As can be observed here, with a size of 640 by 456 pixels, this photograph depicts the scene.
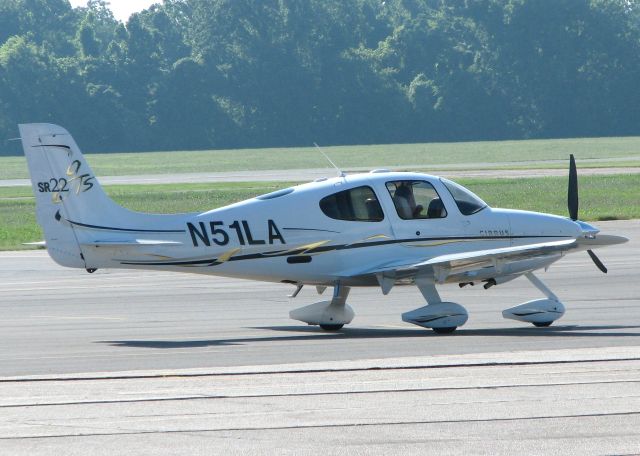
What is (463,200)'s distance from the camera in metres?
18.6

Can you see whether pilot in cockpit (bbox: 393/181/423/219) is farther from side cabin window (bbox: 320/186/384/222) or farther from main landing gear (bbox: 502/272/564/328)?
main landing gear (bbox: 502/272/564/328)

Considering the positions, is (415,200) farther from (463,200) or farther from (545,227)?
(545,227)

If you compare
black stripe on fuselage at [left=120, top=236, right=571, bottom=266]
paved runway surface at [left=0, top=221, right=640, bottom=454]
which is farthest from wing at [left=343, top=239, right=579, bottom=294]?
paved runway surface at [left=0, top=221, right=640, bottom=454]

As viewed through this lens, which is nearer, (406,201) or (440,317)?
(440,317)

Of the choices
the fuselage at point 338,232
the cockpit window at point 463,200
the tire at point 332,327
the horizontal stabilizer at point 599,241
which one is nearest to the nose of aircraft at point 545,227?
the fuselage at point 338,232

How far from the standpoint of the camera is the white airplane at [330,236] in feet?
55.6

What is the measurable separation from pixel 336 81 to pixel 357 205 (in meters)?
122

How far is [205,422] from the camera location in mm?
11008

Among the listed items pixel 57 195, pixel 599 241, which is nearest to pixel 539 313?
pixel 599 241

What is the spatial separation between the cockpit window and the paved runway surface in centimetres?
165

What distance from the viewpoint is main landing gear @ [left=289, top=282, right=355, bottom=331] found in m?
18.4

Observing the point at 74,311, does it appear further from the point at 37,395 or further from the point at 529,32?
the point at 529,32

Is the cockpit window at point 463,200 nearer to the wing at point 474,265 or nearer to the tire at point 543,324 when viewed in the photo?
the wing at point 474,265

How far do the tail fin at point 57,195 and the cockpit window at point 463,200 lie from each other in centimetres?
486
